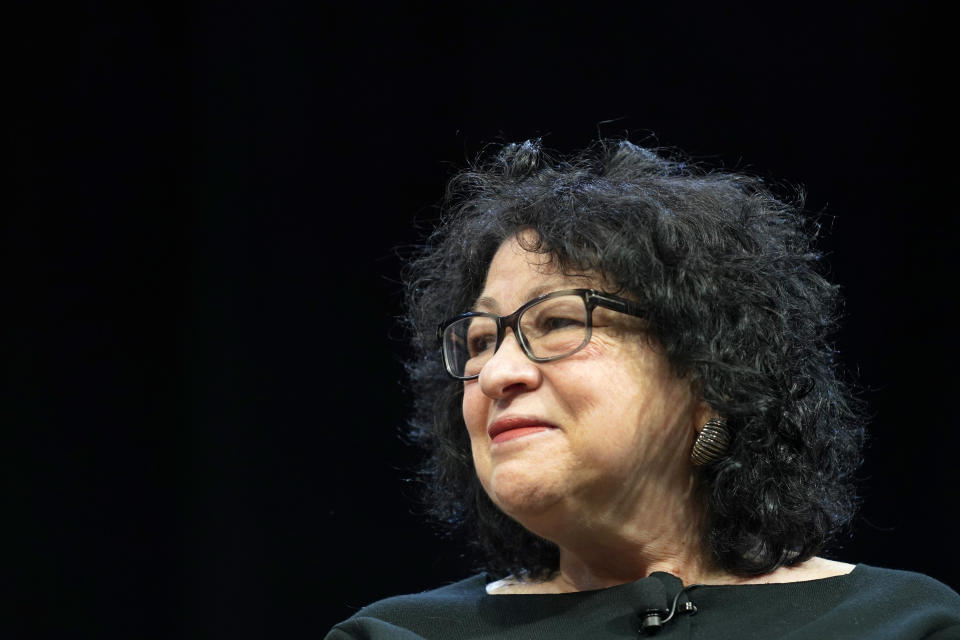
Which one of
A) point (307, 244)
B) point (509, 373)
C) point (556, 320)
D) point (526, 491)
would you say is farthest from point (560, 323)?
point (307, 244)

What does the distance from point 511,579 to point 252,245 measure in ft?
3.74

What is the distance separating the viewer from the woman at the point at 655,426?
154 centimetres

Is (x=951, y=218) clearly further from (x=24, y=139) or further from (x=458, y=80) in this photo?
(x=24, y=139)

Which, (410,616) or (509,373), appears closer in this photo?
(509,373)

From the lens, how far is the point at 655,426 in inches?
62.7

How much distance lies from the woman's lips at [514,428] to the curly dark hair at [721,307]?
0.23 meters

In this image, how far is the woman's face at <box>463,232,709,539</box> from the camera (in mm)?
1544

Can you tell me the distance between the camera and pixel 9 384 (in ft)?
7.84

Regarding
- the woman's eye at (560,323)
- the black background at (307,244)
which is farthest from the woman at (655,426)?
the black background at (307,244)

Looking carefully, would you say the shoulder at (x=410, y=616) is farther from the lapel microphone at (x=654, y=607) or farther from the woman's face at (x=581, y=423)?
the lapel microphone at (x=654, y=607)

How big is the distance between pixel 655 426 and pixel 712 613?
10.8 inches

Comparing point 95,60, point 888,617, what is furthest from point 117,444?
point 888,617

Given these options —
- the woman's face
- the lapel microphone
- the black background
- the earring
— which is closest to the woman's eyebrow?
the woman's face

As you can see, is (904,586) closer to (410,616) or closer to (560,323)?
(560,323)
